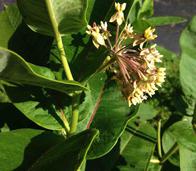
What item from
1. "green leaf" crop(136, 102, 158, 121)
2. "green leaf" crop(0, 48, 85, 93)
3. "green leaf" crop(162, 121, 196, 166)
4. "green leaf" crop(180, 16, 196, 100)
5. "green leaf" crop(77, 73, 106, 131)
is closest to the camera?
"green leaf" crop(0, 48, 85, 93)

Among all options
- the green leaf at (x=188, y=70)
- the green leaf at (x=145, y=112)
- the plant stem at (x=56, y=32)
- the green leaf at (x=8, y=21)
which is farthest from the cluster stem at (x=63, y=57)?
the green leaf at (x=145, y=112)

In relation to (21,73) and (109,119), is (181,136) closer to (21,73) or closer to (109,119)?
(109,119)

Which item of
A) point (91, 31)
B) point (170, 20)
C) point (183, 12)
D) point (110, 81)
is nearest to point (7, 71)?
point (91, 31)

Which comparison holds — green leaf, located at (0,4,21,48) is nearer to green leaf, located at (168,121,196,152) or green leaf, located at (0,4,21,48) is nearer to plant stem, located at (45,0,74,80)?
plant stem, located at (45,0,74,80)

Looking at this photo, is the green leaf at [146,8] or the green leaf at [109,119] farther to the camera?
the green leaf at [146,8]

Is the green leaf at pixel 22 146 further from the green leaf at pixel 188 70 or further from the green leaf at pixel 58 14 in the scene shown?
the green leaf at pixel 188 70

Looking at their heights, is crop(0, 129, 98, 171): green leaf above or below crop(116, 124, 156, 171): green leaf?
above

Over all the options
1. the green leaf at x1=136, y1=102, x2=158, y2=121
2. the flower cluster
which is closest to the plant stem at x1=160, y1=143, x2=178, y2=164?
the green leaf at x1=136, y1=102, x2=158, y2=121

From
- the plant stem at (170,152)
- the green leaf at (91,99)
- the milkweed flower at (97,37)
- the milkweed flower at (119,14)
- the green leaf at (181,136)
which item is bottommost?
the plant stem at (170,152)
